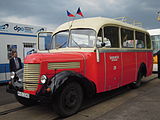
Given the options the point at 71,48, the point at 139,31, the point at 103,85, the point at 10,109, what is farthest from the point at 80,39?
the point at 139,31

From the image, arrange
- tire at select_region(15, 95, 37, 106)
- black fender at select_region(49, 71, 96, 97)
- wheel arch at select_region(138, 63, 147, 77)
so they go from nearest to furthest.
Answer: black fender at select_region(49, 71, 96, 97)
tire at select_region(15, 95, 37, 106)
wheel arch at select_region(138, 63, 147, 77)

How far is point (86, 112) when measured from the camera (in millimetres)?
4582

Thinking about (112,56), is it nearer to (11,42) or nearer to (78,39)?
(78,39)

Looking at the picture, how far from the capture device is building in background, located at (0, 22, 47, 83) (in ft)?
31.5

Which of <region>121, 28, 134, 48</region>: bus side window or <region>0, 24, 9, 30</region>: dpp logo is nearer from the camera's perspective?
<region>121, 28, 134, 48</region>: bus side window

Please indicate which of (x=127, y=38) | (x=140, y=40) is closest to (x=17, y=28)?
(x=127, y=38)

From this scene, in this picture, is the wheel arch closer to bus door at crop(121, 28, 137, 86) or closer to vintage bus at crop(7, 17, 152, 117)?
vintage bus at crop(7, 17, 152, 117)

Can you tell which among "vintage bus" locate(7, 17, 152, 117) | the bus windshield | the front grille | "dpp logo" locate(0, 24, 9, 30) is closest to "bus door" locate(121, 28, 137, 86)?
"vintage bus" locate(7, 17, 152, 117)

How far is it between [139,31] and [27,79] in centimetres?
557

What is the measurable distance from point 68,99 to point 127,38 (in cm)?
363

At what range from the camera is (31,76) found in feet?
13.3

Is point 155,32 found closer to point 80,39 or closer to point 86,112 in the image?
point 80,39

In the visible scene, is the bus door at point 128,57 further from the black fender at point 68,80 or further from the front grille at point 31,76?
the front grille at point 31,76

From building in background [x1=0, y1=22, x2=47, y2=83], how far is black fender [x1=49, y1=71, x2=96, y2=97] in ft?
21.5
